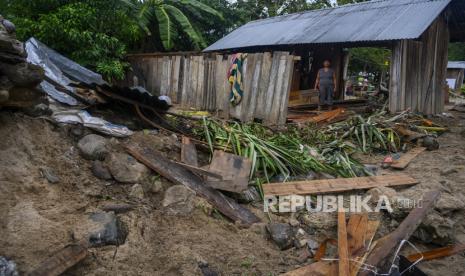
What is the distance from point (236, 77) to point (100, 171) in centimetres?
492

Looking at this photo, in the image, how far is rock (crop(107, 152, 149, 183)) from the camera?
159 inches

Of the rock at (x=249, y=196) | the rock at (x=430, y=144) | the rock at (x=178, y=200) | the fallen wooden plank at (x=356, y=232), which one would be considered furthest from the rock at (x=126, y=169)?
the rock at (x=430, y=144)

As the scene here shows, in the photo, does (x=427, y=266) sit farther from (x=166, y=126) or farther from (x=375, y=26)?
(x=375, y=26)

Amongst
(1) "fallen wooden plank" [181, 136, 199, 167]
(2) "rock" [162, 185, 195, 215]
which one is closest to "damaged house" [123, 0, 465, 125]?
(1) "fallen wooden plank" [181, 136, 199, 167]

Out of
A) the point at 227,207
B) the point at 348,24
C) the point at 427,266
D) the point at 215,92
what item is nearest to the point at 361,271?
the point at 427,266

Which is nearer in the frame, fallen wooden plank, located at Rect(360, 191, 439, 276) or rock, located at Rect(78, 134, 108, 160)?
fallen wooden plank, located at Rect(360, 191, 439, 276)

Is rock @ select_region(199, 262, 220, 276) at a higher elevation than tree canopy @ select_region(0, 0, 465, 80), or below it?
below

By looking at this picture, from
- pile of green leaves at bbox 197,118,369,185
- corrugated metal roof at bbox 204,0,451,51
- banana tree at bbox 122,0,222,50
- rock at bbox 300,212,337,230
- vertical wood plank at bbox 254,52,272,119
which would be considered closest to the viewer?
rock at bbox 300,212,337,230

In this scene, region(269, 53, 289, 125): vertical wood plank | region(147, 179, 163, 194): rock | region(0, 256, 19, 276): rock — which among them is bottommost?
region(0, 256, 19, 276): rock

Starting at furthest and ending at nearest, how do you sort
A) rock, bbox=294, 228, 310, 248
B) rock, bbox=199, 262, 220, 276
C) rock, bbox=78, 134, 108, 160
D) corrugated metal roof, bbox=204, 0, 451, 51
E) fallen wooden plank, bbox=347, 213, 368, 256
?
1. corrugated metal roof, bbox=204, 0, 451, 51
2. rock, bbox=78, 134, 108, 160
3. rock, bbox=294, 228, 310, 248
4. fallen wooden plank, bbox=347, 213, 368, 256
5. rock, bbox=199, 262, 220, 276

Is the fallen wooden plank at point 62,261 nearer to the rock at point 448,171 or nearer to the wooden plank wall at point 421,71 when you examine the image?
the rock at point 448,171

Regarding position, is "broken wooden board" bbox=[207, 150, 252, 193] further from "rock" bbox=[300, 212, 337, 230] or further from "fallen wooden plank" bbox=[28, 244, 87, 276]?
"fallen wooden plank" bbox=[28, 244, 87, 276]

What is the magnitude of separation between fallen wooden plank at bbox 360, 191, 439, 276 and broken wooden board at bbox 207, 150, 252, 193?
156cm

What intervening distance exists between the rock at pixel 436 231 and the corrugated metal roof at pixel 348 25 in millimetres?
5496
